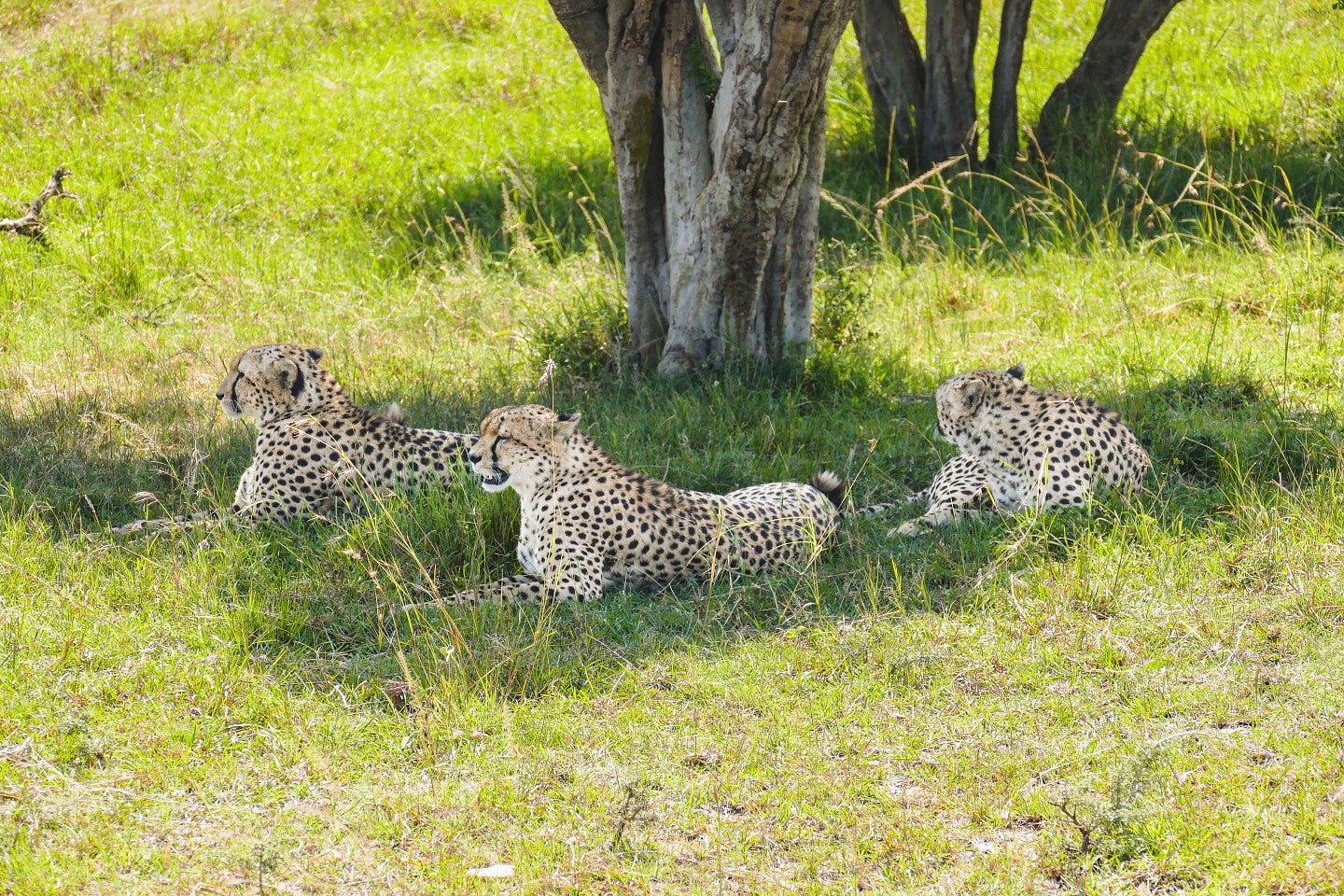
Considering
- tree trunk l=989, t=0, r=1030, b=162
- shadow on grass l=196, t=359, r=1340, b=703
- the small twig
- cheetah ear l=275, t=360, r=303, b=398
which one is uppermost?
tree trunk l=989, t=0, r=1030, b=162

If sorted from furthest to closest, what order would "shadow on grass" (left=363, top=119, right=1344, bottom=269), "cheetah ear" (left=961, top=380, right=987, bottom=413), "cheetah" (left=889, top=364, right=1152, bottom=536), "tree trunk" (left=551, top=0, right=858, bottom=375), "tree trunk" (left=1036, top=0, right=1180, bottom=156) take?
"tree trunk" (left=1036, top=0, right=1180, bottom=156)
"shadow on grass" (left=363, top=119, right=1344, bottom=269)
"tree trunk" (left=551, top=0, right=858, bottom=375)
"cheetah ear" (left=961, top=380, right=987, bottom=413)
"cheetah" (left=889, top=364, right=1152, bottom=536)

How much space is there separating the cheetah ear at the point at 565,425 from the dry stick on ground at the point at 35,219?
4.83 m

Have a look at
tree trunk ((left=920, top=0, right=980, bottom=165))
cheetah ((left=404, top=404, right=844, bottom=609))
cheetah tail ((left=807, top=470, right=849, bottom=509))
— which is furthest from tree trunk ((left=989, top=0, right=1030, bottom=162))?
cheetah ((left=404, top=404, right=844, bottom=609))

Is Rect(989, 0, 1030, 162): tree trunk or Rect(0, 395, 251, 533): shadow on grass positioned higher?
Rect(989, 0, 1030, 162): tree trunk

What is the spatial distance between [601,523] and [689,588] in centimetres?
37

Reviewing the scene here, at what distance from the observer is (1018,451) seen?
17.1 feet

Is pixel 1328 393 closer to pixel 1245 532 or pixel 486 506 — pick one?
pixel 1245 532

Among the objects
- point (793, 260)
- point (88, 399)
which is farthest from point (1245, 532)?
point (88, 399)

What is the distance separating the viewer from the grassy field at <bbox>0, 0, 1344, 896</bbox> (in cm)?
324

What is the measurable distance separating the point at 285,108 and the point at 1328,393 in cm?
754

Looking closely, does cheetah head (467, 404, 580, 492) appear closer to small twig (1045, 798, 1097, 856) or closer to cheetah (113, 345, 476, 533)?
cheetah (113, 345, 476, 533)

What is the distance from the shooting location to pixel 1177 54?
1124 centimetres

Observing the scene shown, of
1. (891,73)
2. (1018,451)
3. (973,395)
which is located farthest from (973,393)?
(891,73)

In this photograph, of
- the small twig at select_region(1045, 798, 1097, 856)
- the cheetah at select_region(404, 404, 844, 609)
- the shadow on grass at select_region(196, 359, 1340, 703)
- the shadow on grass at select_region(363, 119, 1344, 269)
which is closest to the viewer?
the small twig at select_region(1045, 798, 1097, 856)
